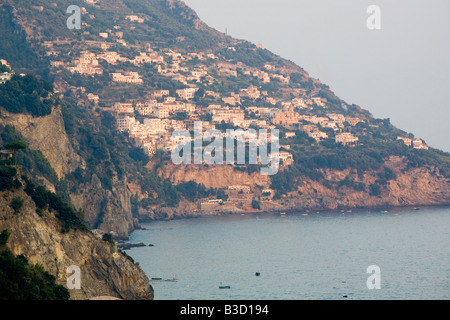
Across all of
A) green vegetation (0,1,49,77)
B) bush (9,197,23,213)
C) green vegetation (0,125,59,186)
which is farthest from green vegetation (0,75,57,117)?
bush (9,197,23,213)

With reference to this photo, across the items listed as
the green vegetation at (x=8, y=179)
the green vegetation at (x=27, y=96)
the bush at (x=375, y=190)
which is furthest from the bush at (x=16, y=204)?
the bush at (x=375, y=190)

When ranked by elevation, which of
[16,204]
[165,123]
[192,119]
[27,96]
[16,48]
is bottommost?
[16,204]

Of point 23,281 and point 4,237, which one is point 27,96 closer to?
point 4,237

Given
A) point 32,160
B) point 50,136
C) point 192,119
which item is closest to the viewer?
point 32,160

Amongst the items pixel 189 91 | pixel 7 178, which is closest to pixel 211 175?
pixel 189 91

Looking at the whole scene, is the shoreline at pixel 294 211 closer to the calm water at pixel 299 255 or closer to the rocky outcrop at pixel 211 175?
the calm water at pixel 299 255
